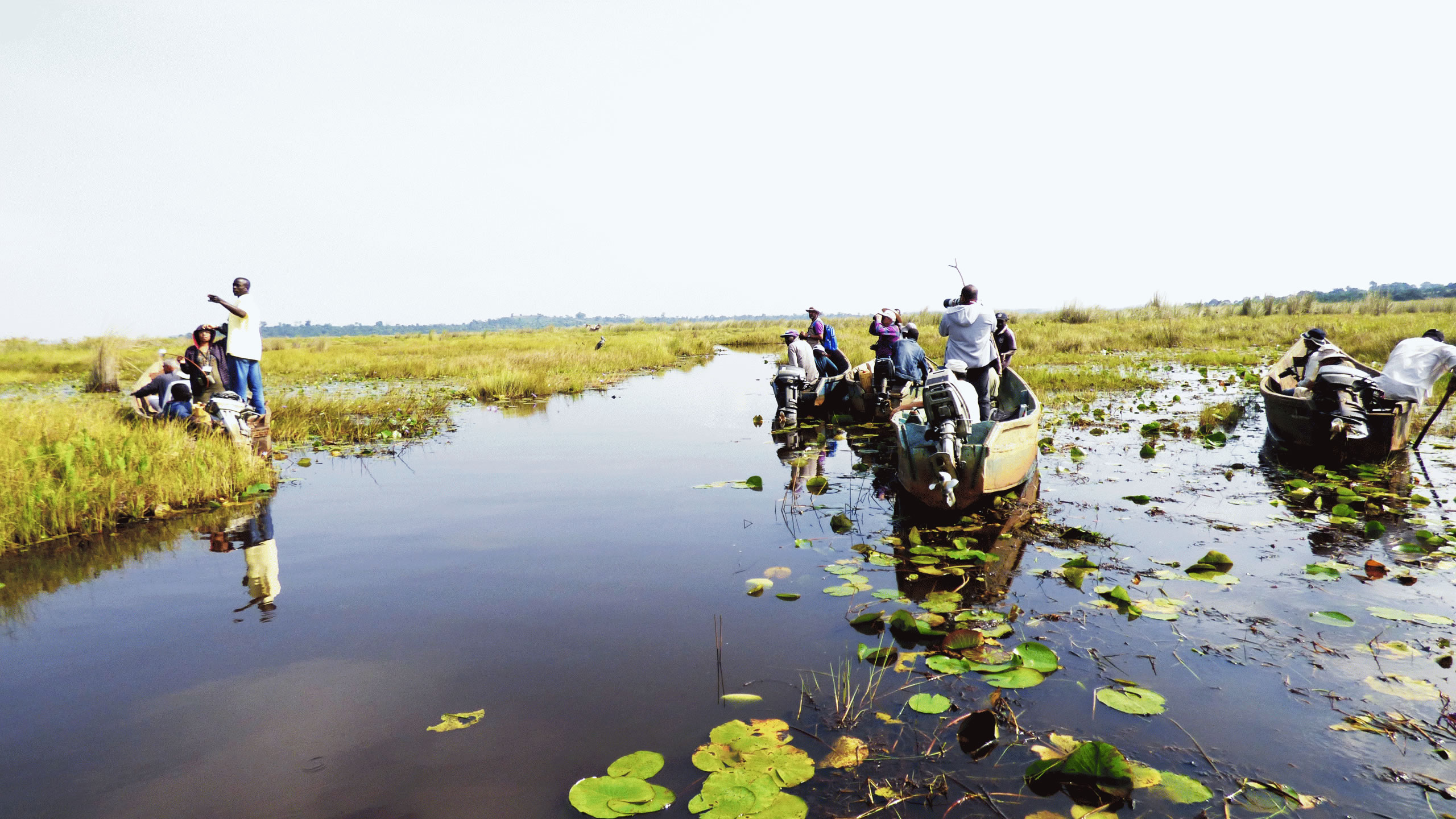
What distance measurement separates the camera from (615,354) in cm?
2875

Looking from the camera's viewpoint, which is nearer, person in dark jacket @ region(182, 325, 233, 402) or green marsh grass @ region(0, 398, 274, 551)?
green marsh grass @ region(0, 398, 274, 551)

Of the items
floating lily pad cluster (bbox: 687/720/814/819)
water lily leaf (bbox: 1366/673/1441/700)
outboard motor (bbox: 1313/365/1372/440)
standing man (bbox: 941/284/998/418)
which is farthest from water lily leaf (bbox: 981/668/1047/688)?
outboard motor (bbox: 1313/365/1372/440)

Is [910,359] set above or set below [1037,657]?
above

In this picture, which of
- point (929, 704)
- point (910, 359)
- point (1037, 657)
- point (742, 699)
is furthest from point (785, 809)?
point (910, 359)

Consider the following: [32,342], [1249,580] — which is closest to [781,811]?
[1249,580]

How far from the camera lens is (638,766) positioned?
118 inches

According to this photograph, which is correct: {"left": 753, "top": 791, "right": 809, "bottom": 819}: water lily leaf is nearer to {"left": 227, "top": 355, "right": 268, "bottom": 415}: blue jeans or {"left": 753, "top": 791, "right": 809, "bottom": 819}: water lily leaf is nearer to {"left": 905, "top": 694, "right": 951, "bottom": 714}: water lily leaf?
{"left": 905, "top": 694, "right": 951, "bottom": 714}: water lily leaf

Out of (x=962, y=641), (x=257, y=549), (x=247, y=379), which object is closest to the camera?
(x=962, y=641)

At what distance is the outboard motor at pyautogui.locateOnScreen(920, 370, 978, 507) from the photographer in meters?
6.11

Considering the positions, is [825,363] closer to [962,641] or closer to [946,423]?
[946,423]

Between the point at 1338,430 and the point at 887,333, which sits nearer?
the point at 1338,430

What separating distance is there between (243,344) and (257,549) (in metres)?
3.56

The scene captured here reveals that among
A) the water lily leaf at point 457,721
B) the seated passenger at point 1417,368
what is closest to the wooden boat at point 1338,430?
the seated passenger at point 1417,368

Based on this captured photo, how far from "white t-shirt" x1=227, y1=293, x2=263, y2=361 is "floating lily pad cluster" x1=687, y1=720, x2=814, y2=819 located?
824 cm
